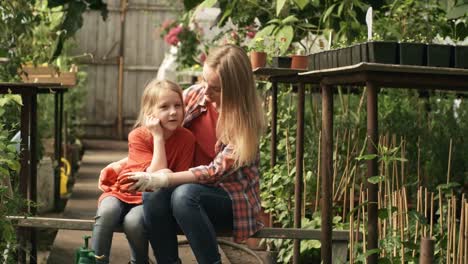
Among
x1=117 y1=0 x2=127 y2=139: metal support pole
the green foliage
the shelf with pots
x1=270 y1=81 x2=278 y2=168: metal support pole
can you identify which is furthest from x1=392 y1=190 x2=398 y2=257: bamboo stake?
x1=117 y1=0 x2=127 y2=139: metal support pole

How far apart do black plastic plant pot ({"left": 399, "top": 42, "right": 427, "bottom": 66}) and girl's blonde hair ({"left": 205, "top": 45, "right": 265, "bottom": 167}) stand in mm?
862

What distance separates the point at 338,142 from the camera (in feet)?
21.4

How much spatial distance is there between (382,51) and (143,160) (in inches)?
49.6

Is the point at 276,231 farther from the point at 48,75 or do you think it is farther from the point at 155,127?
the point at 48,75

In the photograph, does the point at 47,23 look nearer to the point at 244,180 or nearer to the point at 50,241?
the point at 50,241

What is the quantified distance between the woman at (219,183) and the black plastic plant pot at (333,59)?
430 millimetres

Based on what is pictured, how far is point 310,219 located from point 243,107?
1723 millimetres

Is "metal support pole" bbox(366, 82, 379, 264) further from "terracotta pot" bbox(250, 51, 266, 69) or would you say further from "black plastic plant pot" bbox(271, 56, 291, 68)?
"terracotta pot" bbox(250, 51, 266, 69)

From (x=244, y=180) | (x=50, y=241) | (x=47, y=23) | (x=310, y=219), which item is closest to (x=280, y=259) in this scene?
(x=310, y=219)

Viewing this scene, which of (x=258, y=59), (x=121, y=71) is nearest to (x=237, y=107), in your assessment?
(x=258, y=59)

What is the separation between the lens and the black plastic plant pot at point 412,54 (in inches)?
157

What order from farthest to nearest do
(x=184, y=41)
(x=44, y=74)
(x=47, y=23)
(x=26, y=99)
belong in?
(x=184, y=41) → (x=47, y=23) → (x=44, y=74) → (x=26, y=99)

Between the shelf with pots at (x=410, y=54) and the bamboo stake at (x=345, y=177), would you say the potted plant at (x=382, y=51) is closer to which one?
the shelf with pots at (x=410, y=54)

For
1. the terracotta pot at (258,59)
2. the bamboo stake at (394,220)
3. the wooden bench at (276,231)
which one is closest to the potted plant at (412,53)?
the bamboo stake at (394,220)
